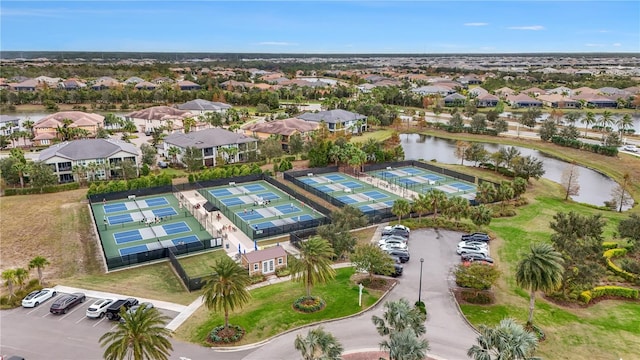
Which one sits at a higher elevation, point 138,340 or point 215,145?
point 215,145

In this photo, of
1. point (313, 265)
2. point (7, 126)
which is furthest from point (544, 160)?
point (7, 126)

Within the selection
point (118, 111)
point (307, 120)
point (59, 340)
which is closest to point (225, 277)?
point (59, 340)

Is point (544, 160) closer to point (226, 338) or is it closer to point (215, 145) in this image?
point (215, 145)

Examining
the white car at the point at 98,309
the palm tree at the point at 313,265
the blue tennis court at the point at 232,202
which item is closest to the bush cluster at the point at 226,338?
the palm tree at the point at 313,265

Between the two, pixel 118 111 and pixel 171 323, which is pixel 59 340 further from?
pixel 118 111

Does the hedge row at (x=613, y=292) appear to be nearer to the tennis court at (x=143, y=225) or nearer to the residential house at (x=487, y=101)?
the tennis court at (x=143, y=225)

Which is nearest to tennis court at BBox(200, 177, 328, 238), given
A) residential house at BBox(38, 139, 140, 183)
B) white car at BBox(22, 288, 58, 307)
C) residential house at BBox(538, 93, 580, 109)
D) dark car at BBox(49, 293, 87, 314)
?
residential house at BBox(38, 139, 140, 183)

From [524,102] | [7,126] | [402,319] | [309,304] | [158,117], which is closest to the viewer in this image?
[402,319]
